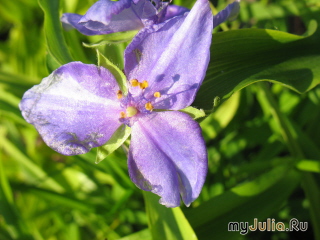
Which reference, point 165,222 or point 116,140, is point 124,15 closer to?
point 116,140

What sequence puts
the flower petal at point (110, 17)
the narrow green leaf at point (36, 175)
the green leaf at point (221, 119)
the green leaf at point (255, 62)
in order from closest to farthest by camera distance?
the flower petal at point (110, 17)
the green leaf at point (255, 62)
the green leaf at point (221, 119)
the narrow green leaf at point (36, 175)

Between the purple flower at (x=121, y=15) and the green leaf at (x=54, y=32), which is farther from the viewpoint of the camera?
the green leaf at (x=54, y=32)

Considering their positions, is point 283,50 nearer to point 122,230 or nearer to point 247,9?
point 247,9

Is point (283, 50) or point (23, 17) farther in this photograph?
point (23, 17)

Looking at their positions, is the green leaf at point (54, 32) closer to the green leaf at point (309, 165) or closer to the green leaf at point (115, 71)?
the green leaf at point (115, 71)

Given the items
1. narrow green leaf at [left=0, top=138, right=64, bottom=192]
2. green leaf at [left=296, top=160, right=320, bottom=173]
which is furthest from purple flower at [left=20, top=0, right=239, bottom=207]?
narrow green leaf at [left=0, top=138, right=64, bottom=192]

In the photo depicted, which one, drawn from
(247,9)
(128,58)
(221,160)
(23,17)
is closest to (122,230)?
(221,160)

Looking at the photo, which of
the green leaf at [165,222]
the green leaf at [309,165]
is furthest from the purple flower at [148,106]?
the green leaf at [309,165]
